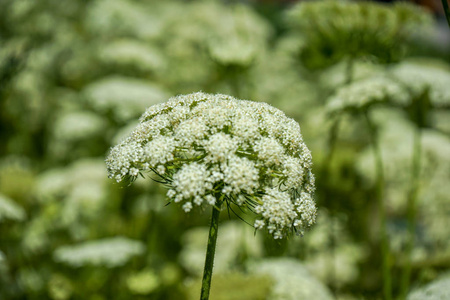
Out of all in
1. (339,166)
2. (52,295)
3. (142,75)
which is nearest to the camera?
(52,295)

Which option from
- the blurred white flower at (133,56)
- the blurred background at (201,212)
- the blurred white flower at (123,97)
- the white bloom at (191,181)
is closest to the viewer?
the white bloom at (191,181)

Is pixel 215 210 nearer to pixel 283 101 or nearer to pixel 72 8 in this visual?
pixel 283 101

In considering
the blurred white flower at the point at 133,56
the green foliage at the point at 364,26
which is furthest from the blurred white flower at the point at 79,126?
the green foliage at the point at 364,26

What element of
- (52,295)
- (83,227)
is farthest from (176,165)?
(83,227)

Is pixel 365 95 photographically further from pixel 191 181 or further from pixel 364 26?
pixel 191 181

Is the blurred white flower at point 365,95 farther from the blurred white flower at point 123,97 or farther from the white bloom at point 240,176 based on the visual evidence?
the blurred white flower at point 123,97

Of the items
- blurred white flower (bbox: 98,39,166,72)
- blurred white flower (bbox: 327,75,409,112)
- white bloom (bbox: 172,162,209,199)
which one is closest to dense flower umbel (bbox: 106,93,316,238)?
white bloom (bbox: 172,162,209,199)
